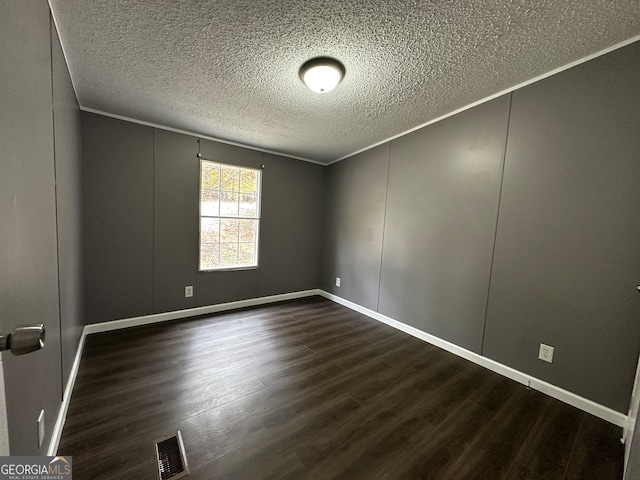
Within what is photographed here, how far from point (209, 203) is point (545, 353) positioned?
3850mm

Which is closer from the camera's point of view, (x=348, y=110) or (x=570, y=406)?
(x=570, y=406)

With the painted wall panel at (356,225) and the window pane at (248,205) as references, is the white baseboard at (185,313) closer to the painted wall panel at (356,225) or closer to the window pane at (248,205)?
the painted wall panel at (356,225)

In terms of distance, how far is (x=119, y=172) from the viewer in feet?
8.79

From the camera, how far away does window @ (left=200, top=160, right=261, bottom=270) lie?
331 cm

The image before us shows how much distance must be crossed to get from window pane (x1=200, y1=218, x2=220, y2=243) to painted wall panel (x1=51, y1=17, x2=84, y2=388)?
128 centimetres

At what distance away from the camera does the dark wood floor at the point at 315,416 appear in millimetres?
1335

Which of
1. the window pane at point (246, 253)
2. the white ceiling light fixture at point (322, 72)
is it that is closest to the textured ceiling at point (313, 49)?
the white ceiling light fixture at point (322, 72)

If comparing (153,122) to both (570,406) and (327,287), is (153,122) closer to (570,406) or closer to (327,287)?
(327,287)

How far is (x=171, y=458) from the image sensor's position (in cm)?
132

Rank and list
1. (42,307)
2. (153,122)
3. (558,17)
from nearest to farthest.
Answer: (42,307)
(558,17)
(153,122)

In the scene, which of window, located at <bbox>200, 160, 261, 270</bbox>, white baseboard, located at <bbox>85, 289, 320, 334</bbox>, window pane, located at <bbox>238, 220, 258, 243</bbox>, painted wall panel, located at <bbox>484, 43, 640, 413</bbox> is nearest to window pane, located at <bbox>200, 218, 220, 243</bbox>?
window, located at <bbox>200, 160, 261, 270</bbox>

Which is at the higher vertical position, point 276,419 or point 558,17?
point 558,17

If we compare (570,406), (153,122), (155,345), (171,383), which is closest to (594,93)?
(570,406)

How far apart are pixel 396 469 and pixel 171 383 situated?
1.67 metres
